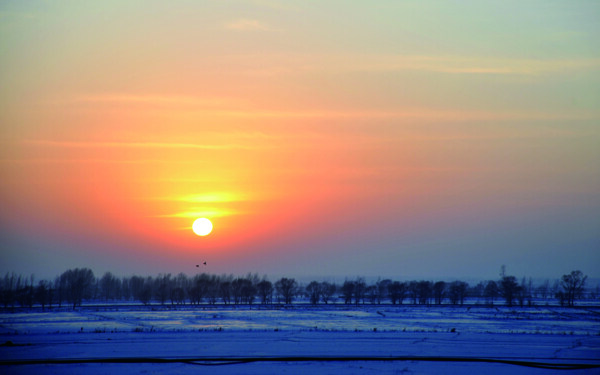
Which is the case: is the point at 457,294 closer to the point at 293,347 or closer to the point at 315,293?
the point at 315,293

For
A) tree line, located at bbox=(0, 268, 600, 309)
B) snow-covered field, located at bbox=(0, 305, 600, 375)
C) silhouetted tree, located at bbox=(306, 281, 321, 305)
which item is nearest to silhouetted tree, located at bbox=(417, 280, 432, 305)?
tree line, located at bbox=(0, 268, 600, 309)

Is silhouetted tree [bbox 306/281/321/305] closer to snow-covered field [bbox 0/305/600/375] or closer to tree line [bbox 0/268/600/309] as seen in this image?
tree line [bbox 0/268/600/309]

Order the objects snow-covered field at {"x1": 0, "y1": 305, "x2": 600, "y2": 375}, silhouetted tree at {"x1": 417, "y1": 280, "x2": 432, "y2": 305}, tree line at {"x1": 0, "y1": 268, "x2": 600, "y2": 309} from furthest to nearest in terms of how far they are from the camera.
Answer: silhouetted tree at {"x1": 417, "y1": 280, "x2": 432, "y2": 305}, tree line at {"x1": 0, "y1": 268, "x2": 600, "y2": 309}, snow-covered field at {"x1": 0, "y1": 305, "x2": 600, "y2": 375}

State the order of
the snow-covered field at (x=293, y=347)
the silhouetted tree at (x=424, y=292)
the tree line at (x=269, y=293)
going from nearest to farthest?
the snow-covered field at (x=293, y=347)
the tree line at (x=269, y=293)
the silhouetted tree at (x=424, y=292)

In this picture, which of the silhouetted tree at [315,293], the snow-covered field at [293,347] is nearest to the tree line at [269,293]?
the silhouetted tree at [315,293]

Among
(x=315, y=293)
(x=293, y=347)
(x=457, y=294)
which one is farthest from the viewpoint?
(x=315, y=293)

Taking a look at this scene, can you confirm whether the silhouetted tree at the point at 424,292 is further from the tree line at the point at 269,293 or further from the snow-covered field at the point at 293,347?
the snow-covered field at the point at 293,347

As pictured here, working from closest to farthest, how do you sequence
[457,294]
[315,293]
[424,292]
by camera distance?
[424,292]
[457,294]
[315,293]

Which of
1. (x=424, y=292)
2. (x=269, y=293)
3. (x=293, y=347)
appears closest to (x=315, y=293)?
(x=269, y=293)

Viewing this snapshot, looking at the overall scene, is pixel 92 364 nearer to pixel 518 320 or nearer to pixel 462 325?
pixel 462 325

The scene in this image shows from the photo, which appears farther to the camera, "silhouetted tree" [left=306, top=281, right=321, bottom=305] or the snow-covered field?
"silhouetted tree" [left=306, top=281, right=321, bottom=305]

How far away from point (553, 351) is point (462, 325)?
1844cm

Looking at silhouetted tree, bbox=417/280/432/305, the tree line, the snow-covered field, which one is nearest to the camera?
the snow-covered field

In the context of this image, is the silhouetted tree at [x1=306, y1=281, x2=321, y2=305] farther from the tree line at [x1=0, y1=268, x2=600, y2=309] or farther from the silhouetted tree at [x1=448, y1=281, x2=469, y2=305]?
the silhouetted tree at [x1=448, y1=281, x2=469, y2=305]
